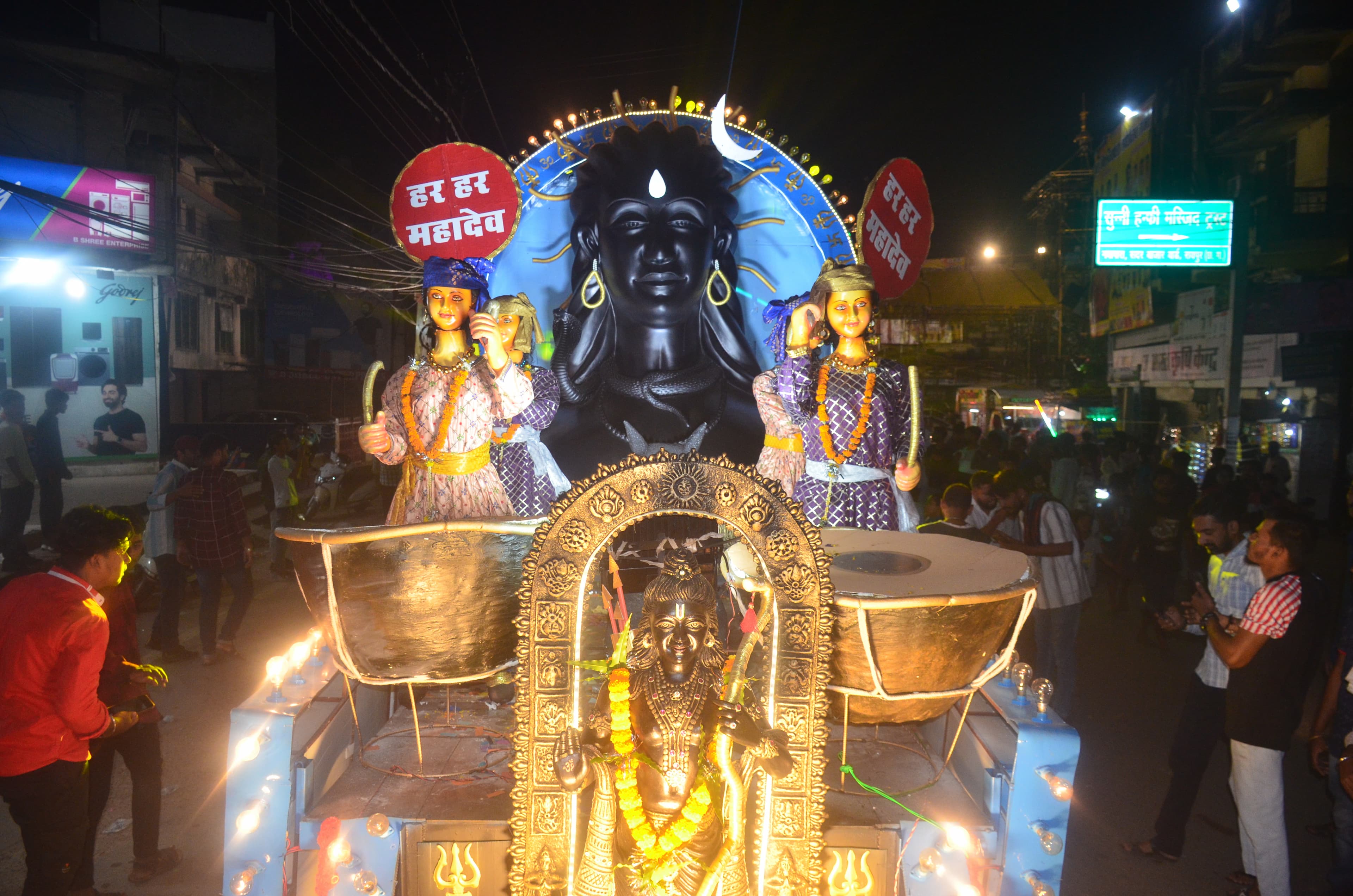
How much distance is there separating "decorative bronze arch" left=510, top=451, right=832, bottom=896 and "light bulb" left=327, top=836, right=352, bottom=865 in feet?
2.02

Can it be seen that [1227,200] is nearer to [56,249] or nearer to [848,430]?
[848,430]

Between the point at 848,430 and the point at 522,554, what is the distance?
1652 mm

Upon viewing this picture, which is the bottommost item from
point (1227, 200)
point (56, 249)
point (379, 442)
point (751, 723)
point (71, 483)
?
point (71, 483)

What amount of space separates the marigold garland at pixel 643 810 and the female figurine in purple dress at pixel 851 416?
162 cm

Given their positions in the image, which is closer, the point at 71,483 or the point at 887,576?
the point at 887,576

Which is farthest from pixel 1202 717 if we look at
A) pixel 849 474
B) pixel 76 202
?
Answer: pixel 76 202

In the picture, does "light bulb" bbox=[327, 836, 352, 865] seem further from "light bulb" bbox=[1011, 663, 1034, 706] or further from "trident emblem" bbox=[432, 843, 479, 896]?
"light bulb" bbox=[1011, 663, 1034, 706]

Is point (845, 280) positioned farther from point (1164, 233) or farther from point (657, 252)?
point (1164, 233)

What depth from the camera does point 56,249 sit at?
15.0 metres

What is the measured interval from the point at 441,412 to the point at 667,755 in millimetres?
1971

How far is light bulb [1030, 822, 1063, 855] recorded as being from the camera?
2.36 m

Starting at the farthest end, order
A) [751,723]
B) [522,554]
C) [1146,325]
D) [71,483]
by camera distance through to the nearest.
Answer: [1146,325], [71,483], [522,554], [751,723]

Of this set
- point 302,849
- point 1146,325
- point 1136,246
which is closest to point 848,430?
point 302,849

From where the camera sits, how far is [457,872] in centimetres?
246
